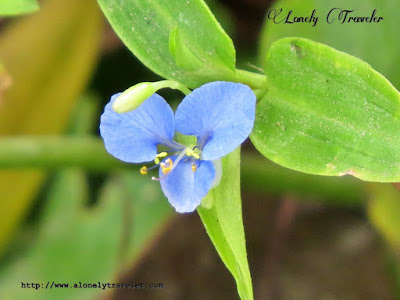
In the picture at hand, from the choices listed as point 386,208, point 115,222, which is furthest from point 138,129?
point 115,222

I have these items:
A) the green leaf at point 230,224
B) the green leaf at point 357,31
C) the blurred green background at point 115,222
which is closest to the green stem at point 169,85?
the green leaf at point 230,224

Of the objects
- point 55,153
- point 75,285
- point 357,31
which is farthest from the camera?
point 75,285

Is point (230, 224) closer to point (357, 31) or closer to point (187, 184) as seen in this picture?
point (187, 184)

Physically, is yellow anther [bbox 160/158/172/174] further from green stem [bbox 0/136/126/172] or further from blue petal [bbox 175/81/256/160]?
green stem [bbox 0/136/126/172]

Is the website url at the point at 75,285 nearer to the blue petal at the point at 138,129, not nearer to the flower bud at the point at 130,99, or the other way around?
the blue petal at the point at 138,129

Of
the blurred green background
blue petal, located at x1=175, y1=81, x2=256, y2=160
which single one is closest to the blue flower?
blue petal, located at x1=175, y1=81, x2=256, y2=160
